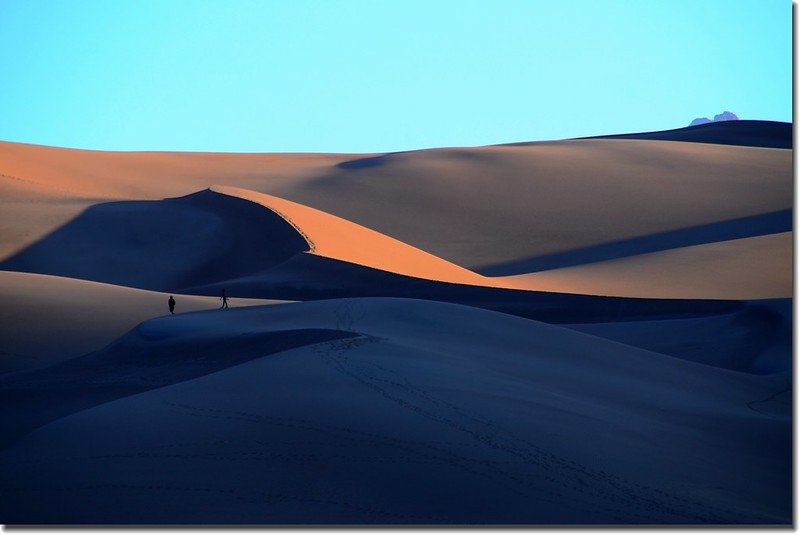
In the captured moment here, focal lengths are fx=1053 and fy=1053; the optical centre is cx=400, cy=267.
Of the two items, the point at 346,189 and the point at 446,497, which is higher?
the point at 346,189

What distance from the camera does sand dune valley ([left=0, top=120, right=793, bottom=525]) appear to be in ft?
22.7

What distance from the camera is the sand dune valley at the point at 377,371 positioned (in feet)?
22.7

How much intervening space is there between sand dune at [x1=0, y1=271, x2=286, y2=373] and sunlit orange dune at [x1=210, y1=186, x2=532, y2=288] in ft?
15.2

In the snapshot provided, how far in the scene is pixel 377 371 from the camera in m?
9.29

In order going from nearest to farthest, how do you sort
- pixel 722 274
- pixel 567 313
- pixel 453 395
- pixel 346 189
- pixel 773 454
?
1. pixel 453 395
2. pixel 773 454
3. pixel 567 313
4. pixel 722 274
5. pixel 346 189

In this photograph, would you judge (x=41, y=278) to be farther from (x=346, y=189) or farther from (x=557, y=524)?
(x=346, y=189)

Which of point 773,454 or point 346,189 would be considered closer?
point 773,454

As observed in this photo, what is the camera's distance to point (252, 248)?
25547mm

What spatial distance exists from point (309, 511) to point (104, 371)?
20.2ft

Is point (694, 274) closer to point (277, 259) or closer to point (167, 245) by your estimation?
point (277, 259)

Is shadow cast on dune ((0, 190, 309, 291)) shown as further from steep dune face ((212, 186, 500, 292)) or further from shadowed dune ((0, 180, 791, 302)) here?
steep dune face ((212, 186, 500, 292))

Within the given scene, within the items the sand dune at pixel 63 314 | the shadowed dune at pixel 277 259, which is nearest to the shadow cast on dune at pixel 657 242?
the shadowed dune at pixel 277 259

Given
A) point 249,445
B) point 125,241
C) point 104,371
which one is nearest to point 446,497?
point 249,445

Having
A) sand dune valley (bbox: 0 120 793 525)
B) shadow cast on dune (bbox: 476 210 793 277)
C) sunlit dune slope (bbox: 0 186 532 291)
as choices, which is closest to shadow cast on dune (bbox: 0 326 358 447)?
sand dune valley (bbox: 0 120 793 525)
